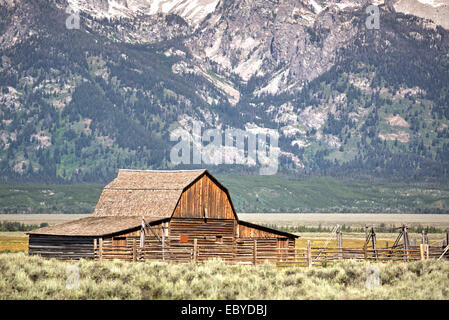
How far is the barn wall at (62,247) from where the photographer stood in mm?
48375

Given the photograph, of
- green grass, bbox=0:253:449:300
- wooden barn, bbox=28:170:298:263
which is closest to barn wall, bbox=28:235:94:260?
wooden barn, bbox=28:170:298:263

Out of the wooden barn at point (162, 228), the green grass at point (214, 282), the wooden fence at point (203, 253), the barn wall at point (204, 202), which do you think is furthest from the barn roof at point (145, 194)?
the green grass at point (214, 282)

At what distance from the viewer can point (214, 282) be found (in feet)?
108

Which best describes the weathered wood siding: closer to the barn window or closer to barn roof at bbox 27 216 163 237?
barn roof at bbox 27 216 163 237

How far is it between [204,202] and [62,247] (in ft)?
34.9

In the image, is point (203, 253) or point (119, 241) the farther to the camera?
point (119, 241)

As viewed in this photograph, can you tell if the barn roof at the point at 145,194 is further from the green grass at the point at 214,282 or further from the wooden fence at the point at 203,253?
the green grass at the point at 214,282

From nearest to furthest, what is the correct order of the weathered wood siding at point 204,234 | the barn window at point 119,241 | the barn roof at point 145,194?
the barn window at point 119,241
the weathered wood siding at point 204,234
the barn roof at point 145,194

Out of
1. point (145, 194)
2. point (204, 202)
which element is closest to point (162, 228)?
point (145, 194)

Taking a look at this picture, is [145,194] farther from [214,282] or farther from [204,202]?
[214,282]

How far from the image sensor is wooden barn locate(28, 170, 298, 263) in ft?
157
